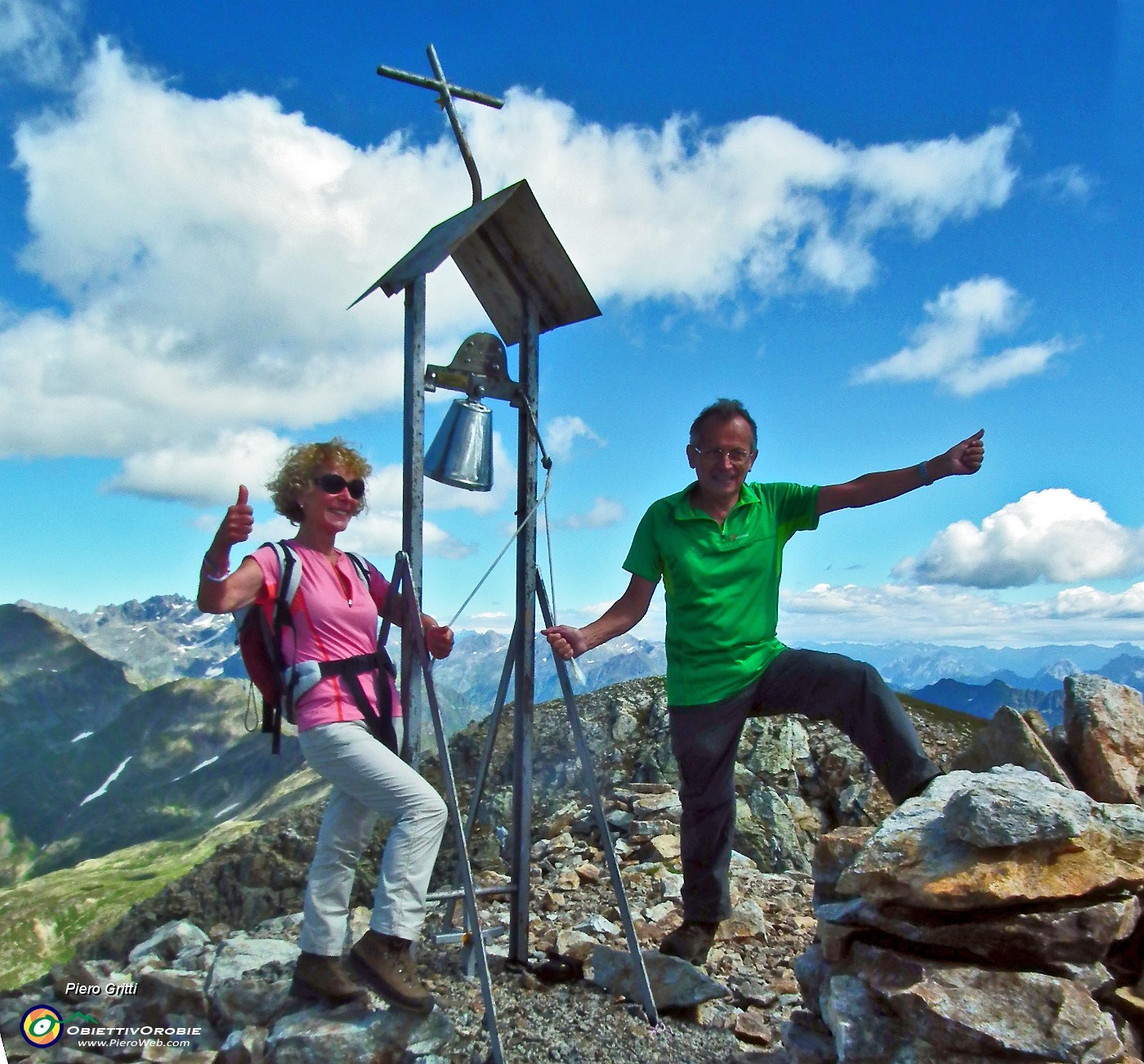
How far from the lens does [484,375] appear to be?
684 centimetres

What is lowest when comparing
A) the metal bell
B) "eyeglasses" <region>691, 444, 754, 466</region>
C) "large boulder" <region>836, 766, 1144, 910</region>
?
"large boulder" <region>836, 766, 1144, 910</region>

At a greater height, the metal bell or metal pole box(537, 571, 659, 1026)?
the metal bell

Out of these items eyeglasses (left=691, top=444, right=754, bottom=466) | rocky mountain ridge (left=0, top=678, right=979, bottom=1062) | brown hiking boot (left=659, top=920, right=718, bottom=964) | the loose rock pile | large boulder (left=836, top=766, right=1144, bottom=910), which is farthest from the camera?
brown hiking boot (left=659, top=920, right=718, bottom=964)

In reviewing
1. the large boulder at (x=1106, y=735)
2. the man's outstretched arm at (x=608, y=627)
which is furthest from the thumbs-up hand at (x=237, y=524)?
the large boulder at (x=1106, y=735)

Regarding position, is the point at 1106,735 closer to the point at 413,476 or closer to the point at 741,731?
the point at 741,731

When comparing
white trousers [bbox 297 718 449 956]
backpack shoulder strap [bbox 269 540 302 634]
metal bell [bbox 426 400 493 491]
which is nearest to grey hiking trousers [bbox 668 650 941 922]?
white trousers [bbox 297 718 449 956]

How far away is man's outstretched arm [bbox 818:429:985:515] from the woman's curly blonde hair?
335 cm

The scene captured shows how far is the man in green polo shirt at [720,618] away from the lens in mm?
5695

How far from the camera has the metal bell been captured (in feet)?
20.9

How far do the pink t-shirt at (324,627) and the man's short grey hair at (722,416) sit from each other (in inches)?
102

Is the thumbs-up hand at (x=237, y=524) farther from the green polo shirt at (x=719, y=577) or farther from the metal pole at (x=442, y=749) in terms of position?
the green polo shirt at (x=719, y=577)

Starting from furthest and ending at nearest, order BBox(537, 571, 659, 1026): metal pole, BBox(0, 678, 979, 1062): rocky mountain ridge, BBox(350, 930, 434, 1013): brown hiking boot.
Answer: BBox(537, 571, 659, 1026): metal pole
BBox(0, 678, 979, 1062): rocky mountain ridge
BBox(350, 930, 434, 1013): brown hiking boot

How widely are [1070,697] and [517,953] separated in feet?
14.7

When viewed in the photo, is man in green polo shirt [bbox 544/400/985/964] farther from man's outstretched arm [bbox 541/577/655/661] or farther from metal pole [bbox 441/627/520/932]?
metal pole [bbox 441/627/520/932]
